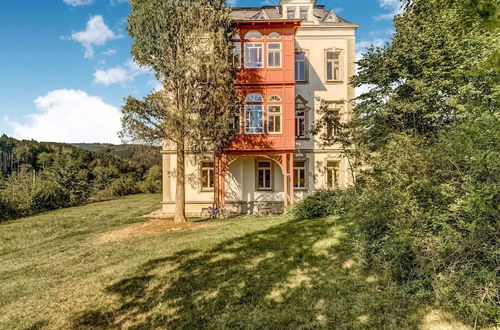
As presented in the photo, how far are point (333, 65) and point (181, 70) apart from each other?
34.1ft

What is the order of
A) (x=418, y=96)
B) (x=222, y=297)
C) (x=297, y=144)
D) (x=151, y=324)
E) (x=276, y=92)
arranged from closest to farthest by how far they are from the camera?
(x=151, y=324) < (x=222, y=297) < (x=418, y=96) < (x=276, y=92) < (x=297, y=144)

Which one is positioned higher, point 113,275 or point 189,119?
point 189,119

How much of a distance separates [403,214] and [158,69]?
11644mm

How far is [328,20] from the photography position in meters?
17.1

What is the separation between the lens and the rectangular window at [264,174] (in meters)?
16.5

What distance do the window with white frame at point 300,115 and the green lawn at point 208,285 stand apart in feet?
27.7

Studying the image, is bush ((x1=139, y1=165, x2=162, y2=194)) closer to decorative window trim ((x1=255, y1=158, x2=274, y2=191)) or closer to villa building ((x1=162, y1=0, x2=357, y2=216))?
villa building ((x1=162, y1=0, x2=357, y2=216))

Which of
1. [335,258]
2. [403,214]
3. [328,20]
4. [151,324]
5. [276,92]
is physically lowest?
[151,324]

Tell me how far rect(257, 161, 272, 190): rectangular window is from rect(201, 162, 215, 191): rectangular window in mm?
3000

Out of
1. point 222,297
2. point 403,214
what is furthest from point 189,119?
point 403,214

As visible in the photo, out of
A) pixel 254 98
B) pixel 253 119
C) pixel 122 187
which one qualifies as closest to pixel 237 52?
pixel 254 98

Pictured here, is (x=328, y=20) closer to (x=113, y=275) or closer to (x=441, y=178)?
(x=441, y=178)

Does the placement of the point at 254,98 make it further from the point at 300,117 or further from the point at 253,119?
the point at 300,117

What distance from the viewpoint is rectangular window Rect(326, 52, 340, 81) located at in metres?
17.1
